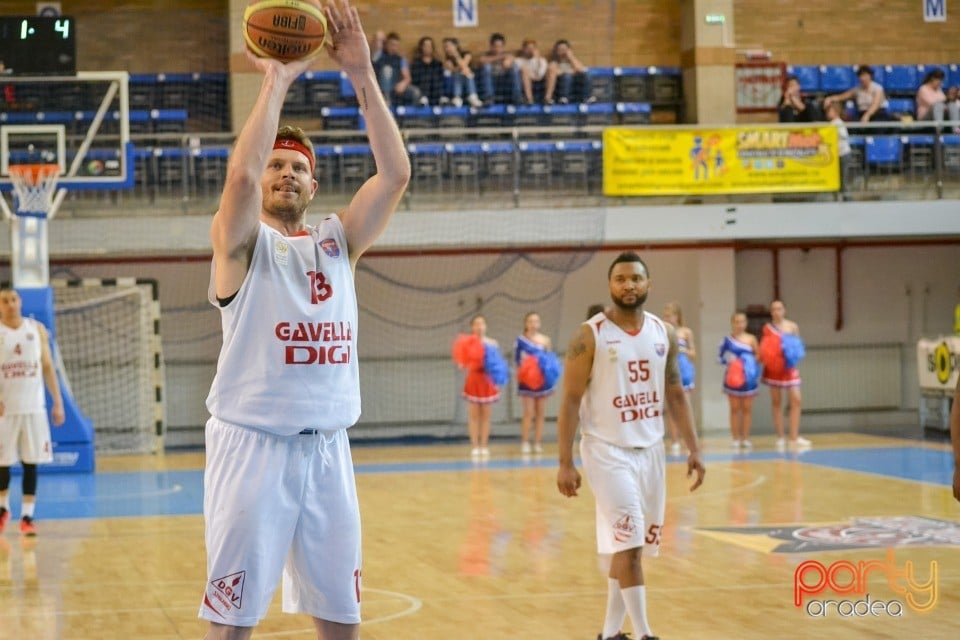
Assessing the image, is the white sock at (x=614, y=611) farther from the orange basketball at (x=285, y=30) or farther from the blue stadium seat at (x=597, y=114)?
the blue stadium seat at (x=597, y=114)

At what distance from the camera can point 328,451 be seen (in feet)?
12.7

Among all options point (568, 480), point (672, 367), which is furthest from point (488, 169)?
point (568, 480)

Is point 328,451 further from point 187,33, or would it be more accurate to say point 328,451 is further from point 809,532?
point 187,33

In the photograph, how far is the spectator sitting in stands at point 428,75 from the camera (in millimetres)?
21016

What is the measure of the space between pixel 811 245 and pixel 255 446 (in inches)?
766

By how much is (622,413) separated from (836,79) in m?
17.7

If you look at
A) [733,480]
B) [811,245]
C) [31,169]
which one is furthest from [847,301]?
[31,169]

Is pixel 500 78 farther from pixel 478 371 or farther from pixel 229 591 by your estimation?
pixel 229 591

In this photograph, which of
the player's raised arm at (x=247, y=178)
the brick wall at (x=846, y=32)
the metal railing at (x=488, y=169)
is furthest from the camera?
the brick wall at (x=846, y=32)

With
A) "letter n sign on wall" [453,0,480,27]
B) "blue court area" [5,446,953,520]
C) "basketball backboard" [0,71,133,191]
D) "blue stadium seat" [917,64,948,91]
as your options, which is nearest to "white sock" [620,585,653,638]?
"blue court area" [5,446,953,520]

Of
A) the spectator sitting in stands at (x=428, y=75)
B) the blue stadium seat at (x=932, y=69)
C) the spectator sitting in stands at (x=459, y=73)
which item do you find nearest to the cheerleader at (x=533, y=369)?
the spectator sitting in stands at (x=459, y=73)

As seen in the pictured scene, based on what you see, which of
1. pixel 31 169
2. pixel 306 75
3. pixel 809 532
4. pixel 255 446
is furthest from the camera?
pixel 306 75

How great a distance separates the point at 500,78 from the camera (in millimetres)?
21016

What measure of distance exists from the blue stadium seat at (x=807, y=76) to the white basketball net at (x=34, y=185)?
1277 cm
